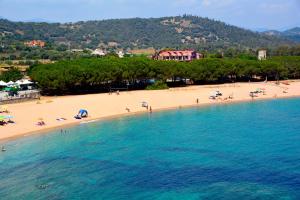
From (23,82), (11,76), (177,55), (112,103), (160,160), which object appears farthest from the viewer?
(177,55)

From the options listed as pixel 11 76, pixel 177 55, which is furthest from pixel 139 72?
pixel 177 55

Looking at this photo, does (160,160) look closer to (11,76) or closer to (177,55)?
(11,76)

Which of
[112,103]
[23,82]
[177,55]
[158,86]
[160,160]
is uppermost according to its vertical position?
[177,55]

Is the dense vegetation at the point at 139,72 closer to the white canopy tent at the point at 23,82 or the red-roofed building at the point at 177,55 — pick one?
the white canopy tent at the point at 23,82

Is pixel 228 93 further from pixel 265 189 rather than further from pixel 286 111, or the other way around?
pixel 265 189

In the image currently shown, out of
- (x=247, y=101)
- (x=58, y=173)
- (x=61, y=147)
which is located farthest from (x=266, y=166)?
(x=247, y=101)

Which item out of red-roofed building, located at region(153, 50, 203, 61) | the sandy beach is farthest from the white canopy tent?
red-roofed building, located at region(153, 50, 203, 61)
